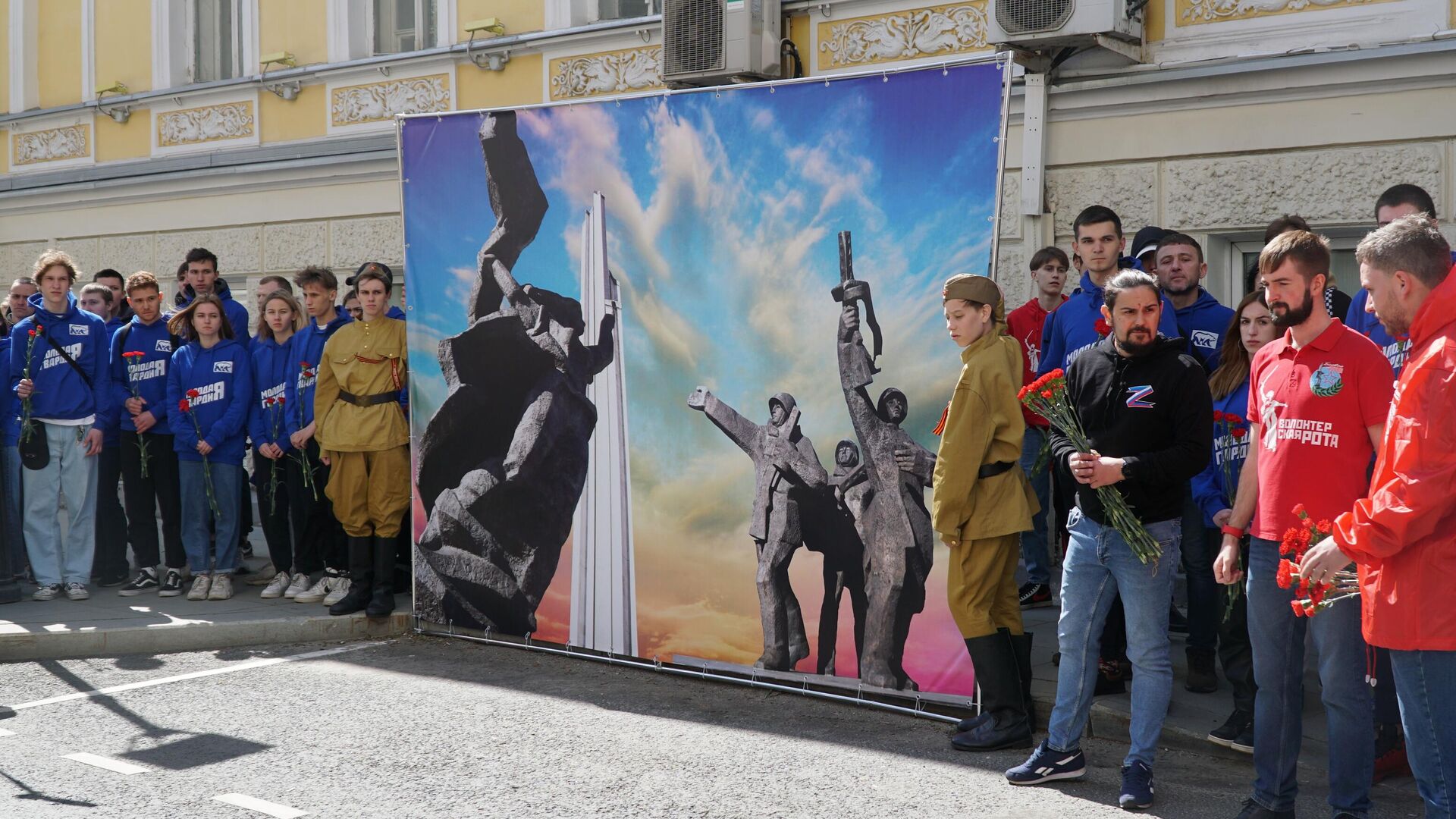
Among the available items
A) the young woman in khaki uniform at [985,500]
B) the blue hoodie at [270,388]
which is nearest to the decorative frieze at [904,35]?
the blue hoodie at [270,388]

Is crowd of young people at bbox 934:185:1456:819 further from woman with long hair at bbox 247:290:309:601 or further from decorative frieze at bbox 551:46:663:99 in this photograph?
decorative frieze at bbox 551:46:663:99

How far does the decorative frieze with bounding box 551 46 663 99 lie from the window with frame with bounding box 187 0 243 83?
13.9 ft

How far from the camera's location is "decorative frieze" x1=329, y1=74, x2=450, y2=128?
12.1 meters

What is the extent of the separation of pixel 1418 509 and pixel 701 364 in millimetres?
3394

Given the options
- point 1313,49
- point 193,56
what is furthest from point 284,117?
point 1313,49

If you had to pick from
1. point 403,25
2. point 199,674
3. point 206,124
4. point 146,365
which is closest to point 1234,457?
point 199,674

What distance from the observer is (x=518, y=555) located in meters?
7.04

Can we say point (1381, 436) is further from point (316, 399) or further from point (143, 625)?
point (143, 625)

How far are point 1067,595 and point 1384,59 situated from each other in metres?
4.76

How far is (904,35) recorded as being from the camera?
984 cm

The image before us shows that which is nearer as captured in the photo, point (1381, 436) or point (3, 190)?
point (1381, 436)

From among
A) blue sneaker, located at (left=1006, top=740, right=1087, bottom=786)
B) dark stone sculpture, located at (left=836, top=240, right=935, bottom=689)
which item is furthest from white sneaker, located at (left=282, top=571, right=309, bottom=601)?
blue sneaker, located at (left=1006, top=740, right=1087, bottom=786)

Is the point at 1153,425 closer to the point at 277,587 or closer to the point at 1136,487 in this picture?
the point at 1136,487

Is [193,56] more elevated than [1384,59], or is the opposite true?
[193,56]
